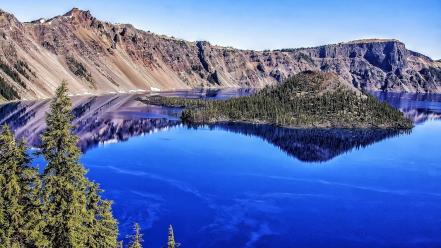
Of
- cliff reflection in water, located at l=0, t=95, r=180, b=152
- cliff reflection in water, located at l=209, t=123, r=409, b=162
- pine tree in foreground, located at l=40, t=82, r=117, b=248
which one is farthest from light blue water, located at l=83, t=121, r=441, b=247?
pine tree in foreground, located at l=40, t=82, r=117, b=248

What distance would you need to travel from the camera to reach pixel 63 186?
3203 centimetres

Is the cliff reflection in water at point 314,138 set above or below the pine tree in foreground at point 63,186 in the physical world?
below

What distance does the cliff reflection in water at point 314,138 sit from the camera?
130 m

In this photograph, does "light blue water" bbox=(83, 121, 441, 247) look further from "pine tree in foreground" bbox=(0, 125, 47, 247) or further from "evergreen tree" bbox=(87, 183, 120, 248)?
"pine tree in foreground" bbox=(0, 125, 47, 247)

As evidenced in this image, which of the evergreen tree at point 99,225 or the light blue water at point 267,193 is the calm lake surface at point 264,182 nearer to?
the light blue water at point 267,193

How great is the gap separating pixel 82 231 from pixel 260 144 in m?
108

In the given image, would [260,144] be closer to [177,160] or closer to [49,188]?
[177,160]

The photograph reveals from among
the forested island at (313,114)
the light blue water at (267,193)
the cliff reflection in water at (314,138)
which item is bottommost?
the light blue water at (267,193)

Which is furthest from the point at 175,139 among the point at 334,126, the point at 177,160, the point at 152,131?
the point at 334,126

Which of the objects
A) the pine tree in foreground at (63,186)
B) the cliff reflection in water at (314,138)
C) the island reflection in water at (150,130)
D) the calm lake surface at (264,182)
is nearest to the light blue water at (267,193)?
the calm lake surface at (264,182)

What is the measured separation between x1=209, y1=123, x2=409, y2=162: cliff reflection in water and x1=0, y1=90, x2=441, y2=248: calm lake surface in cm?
36

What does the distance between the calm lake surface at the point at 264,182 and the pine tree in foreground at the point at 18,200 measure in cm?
3206

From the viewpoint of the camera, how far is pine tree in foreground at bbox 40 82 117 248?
31.7 m

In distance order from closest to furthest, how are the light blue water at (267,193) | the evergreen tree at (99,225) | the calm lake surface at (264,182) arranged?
the evergreen tree at (99,225)
the light blue water at (267,193)
the calm lake surface at (264,182)
